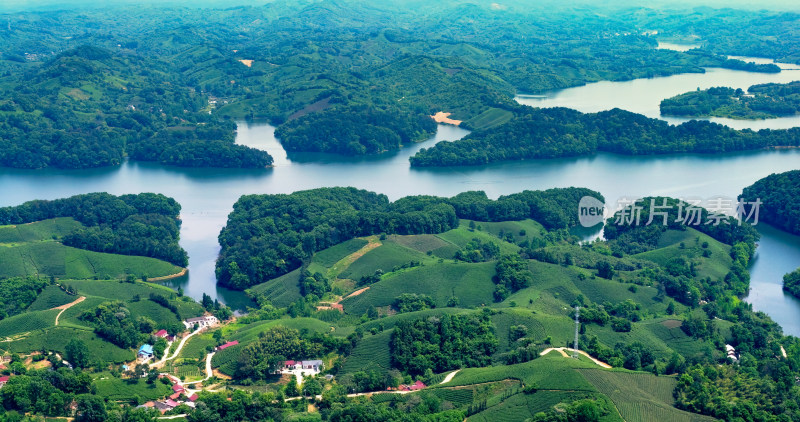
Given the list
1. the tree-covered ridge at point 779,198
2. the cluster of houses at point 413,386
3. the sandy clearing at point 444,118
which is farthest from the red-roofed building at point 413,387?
the sandy clearing at point 444,118

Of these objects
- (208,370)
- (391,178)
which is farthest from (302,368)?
(391,178)

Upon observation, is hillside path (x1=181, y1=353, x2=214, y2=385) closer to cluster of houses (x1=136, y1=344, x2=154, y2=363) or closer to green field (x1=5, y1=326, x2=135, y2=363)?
cluster of houses (x1=136, y1=344, x2=154, y2=363)

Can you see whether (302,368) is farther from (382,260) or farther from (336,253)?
(336,253)

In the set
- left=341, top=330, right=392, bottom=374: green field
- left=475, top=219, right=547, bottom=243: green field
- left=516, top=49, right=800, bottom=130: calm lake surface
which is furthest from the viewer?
left=516, top=49, right=800, bottom=130: calm lake surface

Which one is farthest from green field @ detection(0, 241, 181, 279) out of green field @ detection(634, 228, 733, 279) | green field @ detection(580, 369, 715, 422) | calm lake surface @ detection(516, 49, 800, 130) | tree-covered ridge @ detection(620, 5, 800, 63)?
tree-covered ridge @ detection(620, 5, 800, 63)

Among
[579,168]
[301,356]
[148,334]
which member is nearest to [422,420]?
[301,356]

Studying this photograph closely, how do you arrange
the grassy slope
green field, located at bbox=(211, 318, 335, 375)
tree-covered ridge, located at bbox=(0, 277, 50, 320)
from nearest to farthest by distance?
green field, located at bbox=(211, 318, 335, 375), the grassy slope, tree-covered ridge, located at bbox=(0, 277, 50, 320)

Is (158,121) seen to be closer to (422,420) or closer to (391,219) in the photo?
(391,219)
